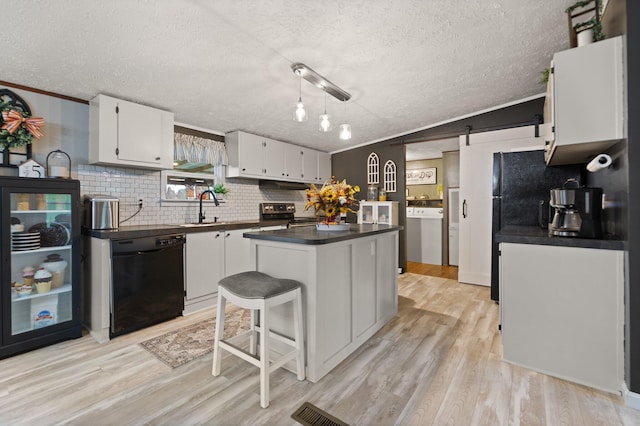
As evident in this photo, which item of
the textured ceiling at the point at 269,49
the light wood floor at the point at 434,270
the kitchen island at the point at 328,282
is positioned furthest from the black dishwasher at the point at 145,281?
the light wood floor at the point at 434,270

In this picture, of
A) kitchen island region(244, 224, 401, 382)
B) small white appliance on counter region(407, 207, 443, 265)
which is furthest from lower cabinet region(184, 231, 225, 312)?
small white appliance on counter region(407, 207, 443, 265)

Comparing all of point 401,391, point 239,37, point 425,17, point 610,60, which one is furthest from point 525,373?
point 239,37

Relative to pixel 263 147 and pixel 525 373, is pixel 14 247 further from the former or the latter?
pixel 525 373

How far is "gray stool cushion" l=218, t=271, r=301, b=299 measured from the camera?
1.76 metres

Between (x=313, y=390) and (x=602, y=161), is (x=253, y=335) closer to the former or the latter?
(x=313, y=390)

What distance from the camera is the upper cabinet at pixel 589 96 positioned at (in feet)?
5.59

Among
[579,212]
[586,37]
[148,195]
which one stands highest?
[586,37]

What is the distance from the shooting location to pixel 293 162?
16.6 ft

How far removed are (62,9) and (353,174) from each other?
4.58m

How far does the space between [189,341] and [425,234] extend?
4.93m

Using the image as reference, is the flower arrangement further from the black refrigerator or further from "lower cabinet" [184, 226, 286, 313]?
the black refrigerator

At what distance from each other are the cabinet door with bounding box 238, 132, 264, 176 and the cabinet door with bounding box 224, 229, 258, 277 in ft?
3.39

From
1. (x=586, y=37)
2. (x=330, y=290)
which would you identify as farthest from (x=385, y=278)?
(x=586, y=37)

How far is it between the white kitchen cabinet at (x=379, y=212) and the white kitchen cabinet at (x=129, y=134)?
3.31 metres
